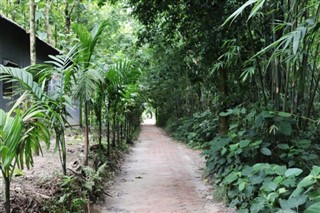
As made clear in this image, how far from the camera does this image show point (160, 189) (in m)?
6.18

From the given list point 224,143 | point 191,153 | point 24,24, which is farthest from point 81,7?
point 224,143

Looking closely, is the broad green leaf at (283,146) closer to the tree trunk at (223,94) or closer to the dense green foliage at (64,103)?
the dense green foliage at (64,103)

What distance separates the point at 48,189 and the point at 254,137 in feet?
8.51

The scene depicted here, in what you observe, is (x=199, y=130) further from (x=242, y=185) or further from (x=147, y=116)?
(x=147, y=116)

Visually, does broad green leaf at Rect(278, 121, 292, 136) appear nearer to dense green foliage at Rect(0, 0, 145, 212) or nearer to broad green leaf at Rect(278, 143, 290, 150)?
broad green leaf at Rect(278, 143, 290, 150)

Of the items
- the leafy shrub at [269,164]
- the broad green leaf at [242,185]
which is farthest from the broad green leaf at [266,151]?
the broad green leaf at [242,185]

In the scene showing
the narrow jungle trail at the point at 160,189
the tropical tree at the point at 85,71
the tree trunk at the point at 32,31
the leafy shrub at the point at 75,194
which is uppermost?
the tree trunk at the point at 32,31

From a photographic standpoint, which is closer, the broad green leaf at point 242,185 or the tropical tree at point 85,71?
the broad green leaf at point 242,185

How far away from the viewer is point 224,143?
467 cm

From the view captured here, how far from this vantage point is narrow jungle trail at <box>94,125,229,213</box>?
5.03 m

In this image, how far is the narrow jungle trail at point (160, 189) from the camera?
503 centimetres

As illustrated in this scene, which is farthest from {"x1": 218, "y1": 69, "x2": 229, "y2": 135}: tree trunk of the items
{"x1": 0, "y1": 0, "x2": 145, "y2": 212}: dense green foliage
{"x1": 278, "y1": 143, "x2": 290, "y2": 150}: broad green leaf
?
{"x1": 278, "y1": 143, "x2": 290, "y2": 150}: broad green leaf

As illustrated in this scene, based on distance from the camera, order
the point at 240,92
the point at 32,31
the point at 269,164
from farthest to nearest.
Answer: the point at 32,31
the point at 240,92
the point at 269,164

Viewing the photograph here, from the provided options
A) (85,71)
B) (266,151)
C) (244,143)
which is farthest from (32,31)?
(266,151)
